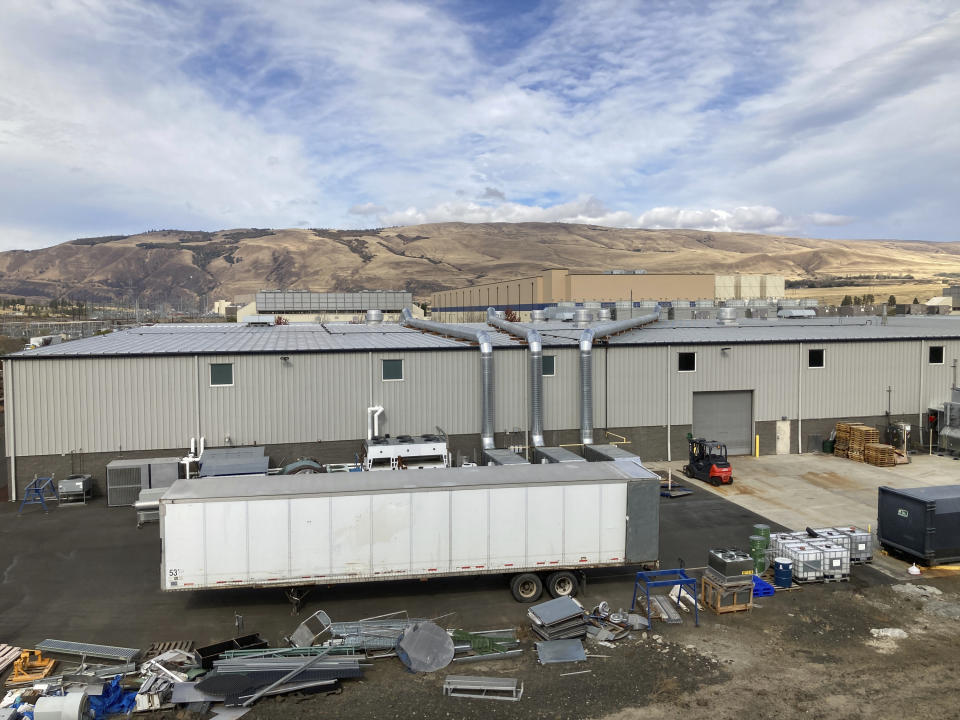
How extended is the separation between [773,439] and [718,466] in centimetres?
808

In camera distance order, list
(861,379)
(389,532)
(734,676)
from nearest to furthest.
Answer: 1. (734,676)
2. (389,532)
3. (861,379)

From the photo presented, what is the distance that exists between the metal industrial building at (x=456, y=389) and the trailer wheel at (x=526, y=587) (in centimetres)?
1293

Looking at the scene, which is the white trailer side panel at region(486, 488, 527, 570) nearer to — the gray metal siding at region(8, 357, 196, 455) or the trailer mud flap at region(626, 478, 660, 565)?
the trailer mud flap at region(626, 478, 660, 565)

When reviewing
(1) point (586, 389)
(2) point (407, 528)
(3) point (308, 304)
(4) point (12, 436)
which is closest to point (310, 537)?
(2) point (407, 528)

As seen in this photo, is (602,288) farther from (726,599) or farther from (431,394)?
(726,599)

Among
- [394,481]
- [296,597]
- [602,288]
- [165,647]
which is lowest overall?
[165,647]

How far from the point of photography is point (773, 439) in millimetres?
35156

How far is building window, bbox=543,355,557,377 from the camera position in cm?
3231

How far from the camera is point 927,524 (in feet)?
63.8

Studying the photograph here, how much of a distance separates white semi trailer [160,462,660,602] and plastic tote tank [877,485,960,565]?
8389 mm

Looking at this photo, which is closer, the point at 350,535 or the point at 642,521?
the point at 350,535

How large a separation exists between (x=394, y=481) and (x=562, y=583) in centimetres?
513

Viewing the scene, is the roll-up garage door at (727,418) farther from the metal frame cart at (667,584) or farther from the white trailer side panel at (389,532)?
the white trailer side panel at (389,532)

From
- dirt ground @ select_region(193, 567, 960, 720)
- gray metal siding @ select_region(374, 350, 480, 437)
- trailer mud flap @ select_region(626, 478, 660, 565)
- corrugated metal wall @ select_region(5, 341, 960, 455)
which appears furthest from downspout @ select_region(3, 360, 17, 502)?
trailer mud flap @ select_region(626, 478, 660, 565)
